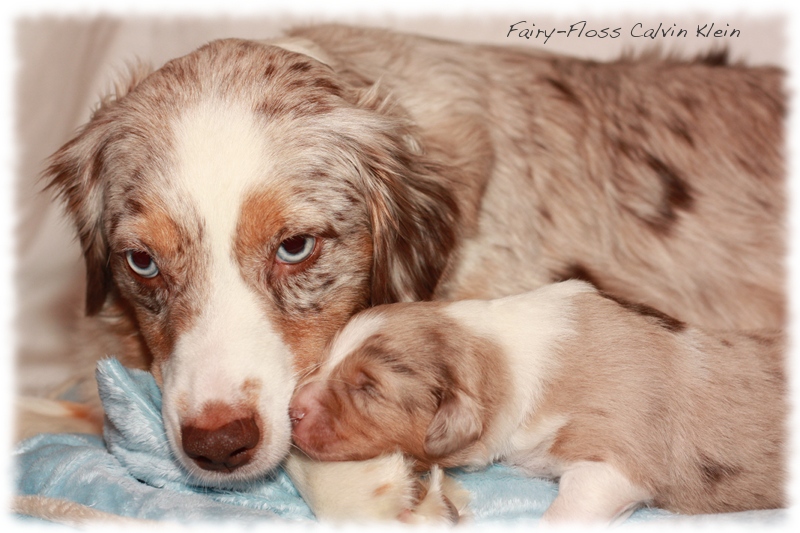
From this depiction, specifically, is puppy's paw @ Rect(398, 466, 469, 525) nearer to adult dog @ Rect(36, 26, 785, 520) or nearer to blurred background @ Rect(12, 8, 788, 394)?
adult dog @ Rect(36, 26, 785, 520)

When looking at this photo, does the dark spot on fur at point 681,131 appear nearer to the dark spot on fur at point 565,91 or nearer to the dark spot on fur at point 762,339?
the dark spot on fur at point 565,91

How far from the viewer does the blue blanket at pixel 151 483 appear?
9.39 ft

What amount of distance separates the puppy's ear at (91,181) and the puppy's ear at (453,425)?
1.55 m

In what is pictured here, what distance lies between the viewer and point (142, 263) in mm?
3010

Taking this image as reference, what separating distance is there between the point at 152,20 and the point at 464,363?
3.93 metres

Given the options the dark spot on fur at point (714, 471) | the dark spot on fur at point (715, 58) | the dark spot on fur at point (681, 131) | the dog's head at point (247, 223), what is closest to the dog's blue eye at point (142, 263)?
the dog's head at point (247, 223)

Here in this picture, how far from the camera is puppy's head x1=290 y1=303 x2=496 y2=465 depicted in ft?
8.91

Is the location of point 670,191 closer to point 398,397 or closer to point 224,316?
point 398,397

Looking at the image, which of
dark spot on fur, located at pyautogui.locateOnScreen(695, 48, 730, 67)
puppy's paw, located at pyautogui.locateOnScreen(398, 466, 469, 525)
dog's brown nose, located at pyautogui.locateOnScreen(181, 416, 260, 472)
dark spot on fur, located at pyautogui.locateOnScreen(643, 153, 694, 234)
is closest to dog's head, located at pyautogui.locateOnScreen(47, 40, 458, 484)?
dog's brown nose, located at pyautogui.locateOnScreen(181, 416, 260, 472)

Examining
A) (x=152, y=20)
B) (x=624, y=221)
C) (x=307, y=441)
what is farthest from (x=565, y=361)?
(x=152, y=20)

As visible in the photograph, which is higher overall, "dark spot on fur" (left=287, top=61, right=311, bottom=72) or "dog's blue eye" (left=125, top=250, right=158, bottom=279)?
"dark spot on fur" (left=287, top=61, right=311, bottom=72)

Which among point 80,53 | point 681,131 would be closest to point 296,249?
point 681,131

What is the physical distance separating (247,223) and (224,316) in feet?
0.99

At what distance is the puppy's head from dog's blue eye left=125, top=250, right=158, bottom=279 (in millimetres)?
665
